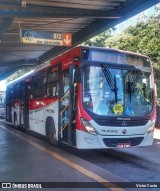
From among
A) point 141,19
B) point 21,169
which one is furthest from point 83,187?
point 141,19

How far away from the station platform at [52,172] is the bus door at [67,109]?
59cm

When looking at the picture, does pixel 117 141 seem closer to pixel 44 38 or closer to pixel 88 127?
pixel 88 127

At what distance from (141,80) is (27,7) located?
4383 millimetres

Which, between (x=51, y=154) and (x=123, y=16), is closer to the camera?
(x=51, y=154)

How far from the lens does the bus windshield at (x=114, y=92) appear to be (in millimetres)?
9180

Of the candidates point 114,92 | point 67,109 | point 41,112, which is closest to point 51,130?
point 41,112

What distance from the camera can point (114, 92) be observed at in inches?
368

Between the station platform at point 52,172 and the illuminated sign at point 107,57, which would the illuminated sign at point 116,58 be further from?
the station platform at point 52,172

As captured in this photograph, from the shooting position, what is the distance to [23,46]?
19.2m

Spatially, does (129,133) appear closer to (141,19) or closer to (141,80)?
(141,80)

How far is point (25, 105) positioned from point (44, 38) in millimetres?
4658

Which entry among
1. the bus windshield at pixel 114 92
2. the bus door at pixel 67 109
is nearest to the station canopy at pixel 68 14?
the bus door at pixel 67 109

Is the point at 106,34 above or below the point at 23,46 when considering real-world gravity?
above

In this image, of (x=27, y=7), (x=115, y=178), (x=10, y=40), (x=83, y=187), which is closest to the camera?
(x=83, y=187)
